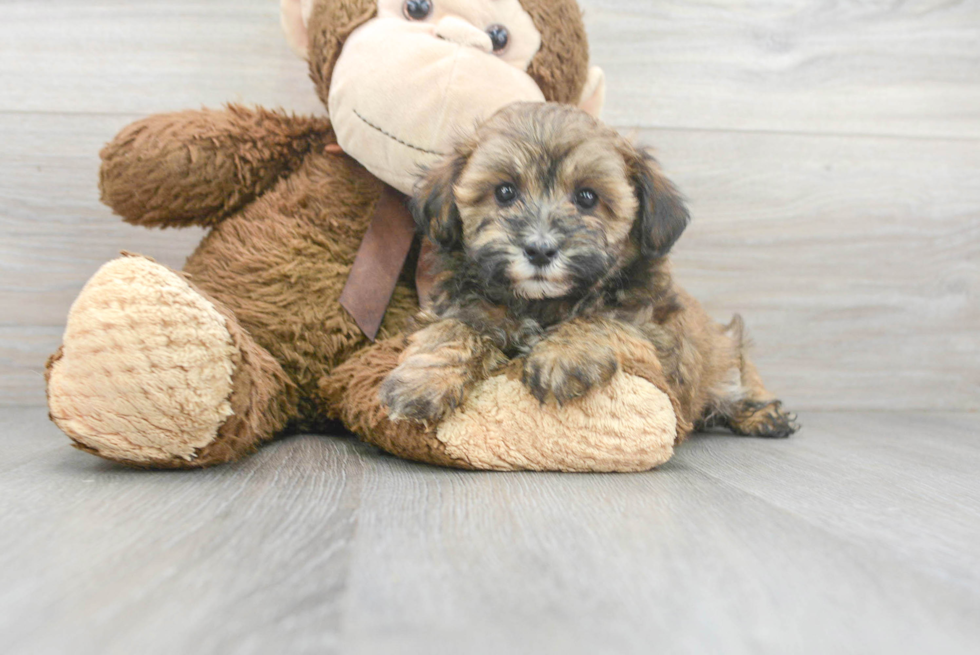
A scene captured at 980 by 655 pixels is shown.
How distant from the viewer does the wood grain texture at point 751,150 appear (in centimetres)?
233

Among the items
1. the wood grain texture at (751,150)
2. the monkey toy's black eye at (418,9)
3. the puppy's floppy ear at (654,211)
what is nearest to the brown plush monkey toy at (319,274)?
the monkey toy's black eye at (418,9)

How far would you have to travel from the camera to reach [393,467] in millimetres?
1560

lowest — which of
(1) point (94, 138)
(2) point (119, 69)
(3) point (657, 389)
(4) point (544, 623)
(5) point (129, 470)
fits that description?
(5) point (129, 470)

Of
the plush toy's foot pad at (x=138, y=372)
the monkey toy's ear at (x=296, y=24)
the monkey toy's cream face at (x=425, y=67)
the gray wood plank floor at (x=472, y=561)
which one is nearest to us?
the gray wood plank floor at (x=472, y=561)

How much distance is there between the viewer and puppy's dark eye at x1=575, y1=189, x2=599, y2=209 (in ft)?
5.20

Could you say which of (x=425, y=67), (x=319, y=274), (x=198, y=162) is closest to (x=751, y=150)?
(x=425, y=67)

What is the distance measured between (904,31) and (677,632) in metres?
2.63

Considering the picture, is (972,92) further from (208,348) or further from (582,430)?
(208,348)

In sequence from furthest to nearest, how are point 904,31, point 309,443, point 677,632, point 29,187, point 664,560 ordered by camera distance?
point 904,31
point 29,187
point 309,443
point 664,560
point 677,632

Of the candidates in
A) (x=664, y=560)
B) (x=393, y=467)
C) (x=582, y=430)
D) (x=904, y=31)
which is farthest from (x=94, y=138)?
(x=904, y=31)

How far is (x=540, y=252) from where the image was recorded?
1428mm

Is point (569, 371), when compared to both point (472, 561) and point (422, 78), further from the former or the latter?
point (422, 78)

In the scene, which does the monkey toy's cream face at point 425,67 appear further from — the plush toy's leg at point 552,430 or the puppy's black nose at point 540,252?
the plush toy's leg at point 552,430

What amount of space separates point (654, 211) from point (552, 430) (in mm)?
544
